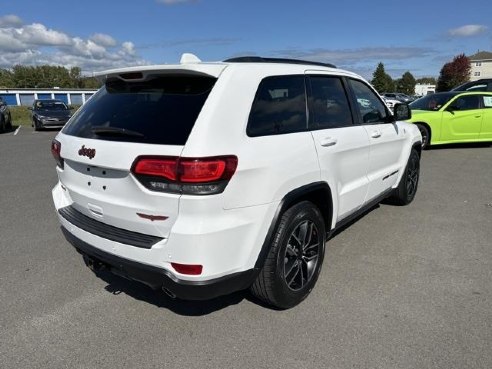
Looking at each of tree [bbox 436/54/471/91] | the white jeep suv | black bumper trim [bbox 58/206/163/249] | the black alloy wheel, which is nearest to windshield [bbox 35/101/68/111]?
the white jeep suv

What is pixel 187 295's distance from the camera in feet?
8.29

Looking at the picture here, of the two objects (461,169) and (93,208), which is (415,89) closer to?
(461,169)

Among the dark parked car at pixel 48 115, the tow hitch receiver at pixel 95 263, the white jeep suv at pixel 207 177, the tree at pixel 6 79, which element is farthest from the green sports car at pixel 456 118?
the tree at pixel 6 79

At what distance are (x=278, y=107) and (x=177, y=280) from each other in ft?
4.60

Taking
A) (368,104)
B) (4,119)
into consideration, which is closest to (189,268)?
(368,104)

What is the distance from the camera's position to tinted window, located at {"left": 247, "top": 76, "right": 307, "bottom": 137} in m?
2.74

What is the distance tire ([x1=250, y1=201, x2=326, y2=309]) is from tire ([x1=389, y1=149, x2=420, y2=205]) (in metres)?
2.54

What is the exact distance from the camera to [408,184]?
226 inches

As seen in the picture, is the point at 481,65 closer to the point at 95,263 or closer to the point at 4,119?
the point at 4,119

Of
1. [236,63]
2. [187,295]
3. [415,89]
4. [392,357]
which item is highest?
[415,89]

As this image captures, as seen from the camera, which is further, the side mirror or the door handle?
the side mirror

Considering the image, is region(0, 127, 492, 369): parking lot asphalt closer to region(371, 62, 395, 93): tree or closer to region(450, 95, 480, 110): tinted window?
region(450, 95, 480, 110): tinted window

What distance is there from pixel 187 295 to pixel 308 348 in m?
0.90

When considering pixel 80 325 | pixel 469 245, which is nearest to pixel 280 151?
pixel 80 325
